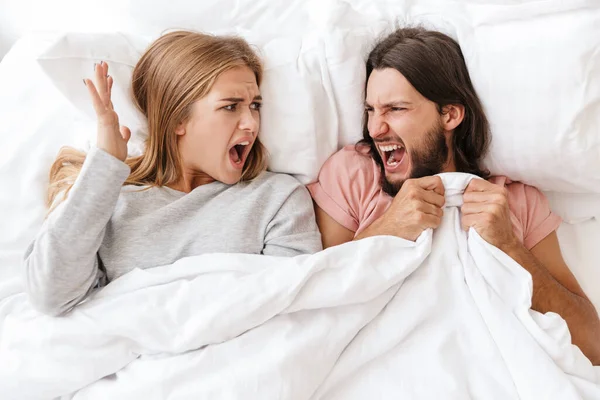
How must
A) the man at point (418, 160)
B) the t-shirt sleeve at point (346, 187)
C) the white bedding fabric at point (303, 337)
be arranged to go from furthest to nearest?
the t-shirt sleeve at point (346, 187), the man at point (418, 160), the white bedding fabric at point (303, 337)

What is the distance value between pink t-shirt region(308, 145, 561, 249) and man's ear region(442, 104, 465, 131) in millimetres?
162

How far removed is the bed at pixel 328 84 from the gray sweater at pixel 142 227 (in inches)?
5.7

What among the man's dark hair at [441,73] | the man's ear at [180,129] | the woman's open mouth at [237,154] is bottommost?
the woman's open mouth at [237,154]

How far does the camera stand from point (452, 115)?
138cm

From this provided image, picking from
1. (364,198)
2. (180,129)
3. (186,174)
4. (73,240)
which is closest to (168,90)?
(180,129)

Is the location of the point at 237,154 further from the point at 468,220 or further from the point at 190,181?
the point at 468,220

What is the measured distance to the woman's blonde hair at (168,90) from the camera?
1.30 meters

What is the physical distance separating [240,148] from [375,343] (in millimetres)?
567

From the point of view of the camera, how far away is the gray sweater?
1091mm

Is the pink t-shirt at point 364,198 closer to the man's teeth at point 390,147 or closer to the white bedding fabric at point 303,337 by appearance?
the man's teeth at point 390,147

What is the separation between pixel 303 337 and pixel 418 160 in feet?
1.75

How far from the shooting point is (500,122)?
1304 millimetres

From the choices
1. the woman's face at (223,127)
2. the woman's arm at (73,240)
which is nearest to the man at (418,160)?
the woman's face at (223,127)

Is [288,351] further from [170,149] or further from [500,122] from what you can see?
[500,122]
